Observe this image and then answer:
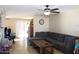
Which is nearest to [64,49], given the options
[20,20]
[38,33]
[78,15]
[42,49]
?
[42,49]

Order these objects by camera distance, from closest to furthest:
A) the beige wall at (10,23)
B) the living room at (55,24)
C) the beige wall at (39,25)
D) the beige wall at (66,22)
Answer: the living room at (55,24) < the beige wall at (66,22) < the beige wall at (39,25) < the beige wall at (10,23)

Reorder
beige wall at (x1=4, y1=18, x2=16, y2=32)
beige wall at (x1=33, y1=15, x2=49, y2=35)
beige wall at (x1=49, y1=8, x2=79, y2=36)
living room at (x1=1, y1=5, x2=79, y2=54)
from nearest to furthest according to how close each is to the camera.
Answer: living room at (x1=1, y1=5, x2=79, y2=54)
beige wall at (x1=49, y1=8, x2=79, y2=36)
beige wall at (x1=33, y1=15, x2=49, y2=35)
beige wall at (x1=4, y1=18, x2=16, y2=32)

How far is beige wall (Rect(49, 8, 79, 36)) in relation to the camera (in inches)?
251

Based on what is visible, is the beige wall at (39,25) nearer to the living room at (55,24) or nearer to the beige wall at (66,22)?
the living room at (55,24)

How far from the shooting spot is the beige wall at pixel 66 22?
6.38 metres

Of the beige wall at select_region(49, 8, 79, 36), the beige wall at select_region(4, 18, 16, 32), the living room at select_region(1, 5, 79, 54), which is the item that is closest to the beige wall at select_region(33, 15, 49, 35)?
the living room at select_region(1, 5, 79, 54)

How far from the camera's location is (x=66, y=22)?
742cm

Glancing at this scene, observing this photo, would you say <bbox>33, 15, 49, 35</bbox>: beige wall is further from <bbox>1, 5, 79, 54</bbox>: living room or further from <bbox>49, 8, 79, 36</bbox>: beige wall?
<bbox>49, 8, 79, 36</bbox>: beige wall

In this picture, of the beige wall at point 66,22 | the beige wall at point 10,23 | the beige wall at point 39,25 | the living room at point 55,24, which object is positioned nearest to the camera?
the living room at point 55,24

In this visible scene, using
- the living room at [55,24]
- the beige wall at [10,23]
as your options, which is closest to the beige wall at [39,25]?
the living room at [55,24]

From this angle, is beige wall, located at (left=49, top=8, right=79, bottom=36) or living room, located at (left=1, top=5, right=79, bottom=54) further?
beige wall, located at (left=49, top=8, right=79, bottom=36)

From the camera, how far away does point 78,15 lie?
6.15m
